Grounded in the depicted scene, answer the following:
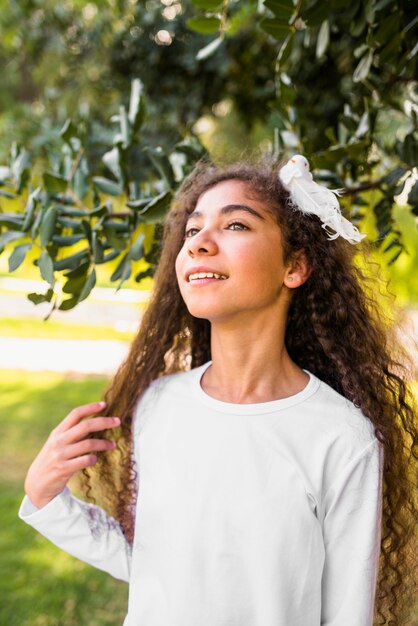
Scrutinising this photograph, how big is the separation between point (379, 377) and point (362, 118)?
2.78 feet

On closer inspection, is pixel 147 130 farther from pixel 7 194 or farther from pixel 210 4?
pixel 210 4

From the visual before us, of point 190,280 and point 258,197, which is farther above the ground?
point 258,197

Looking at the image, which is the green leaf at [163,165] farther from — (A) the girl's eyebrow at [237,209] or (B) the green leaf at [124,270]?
(A) the girl's eyebrow at [237,209]

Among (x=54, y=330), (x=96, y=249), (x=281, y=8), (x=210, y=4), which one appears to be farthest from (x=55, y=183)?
(x=54, y=330)

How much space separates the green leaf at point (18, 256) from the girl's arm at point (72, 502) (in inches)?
16.3

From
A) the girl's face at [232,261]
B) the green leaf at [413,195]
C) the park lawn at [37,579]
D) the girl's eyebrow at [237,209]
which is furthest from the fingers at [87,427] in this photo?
the park lawn at [37,579]

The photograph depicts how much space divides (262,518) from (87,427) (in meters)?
0.46

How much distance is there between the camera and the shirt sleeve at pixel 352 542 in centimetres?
127

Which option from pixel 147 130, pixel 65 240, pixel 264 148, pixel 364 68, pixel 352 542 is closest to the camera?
pixel 352 542

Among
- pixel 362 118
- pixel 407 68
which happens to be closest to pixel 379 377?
pixel 362 118

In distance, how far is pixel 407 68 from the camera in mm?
1977

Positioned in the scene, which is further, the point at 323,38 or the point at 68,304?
the point at 323,38

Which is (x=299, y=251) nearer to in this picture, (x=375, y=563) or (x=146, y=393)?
(x=146, y=393)

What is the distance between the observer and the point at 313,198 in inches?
59.0
